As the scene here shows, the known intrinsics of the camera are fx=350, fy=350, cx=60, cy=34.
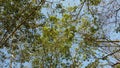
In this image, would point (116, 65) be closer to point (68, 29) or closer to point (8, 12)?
point (68, 29)

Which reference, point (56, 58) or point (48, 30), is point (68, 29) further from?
point (56, 58)

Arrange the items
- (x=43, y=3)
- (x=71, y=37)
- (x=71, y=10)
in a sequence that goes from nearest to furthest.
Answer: (x=71, y=37)
(x=71, y=10)
(x=43, y=3)

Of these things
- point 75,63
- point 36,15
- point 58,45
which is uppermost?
point 36,15

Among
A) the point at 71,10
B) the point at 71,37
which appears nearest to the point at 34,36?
the point at 71,10

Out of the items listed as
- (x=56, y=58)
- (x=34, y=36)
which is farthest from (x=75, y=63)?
(x=34, y=36)

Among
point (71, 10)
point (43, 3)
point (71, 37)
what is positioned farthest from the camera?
point (43, 3)

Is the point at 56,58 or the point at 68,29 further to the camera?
the point at 56,58

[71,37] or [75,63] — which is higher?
[71,37]

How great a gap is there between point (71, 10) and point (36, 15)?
1.59m

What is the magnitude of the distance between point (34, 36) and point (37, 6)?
1205 millimetres

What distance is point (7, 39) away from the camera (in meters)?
11.9

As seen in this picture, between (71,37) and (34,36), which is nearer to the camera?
(71,37)

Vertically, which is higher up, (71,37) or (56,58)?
(71,37)

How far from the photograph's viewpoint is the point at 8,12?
37.6ft
